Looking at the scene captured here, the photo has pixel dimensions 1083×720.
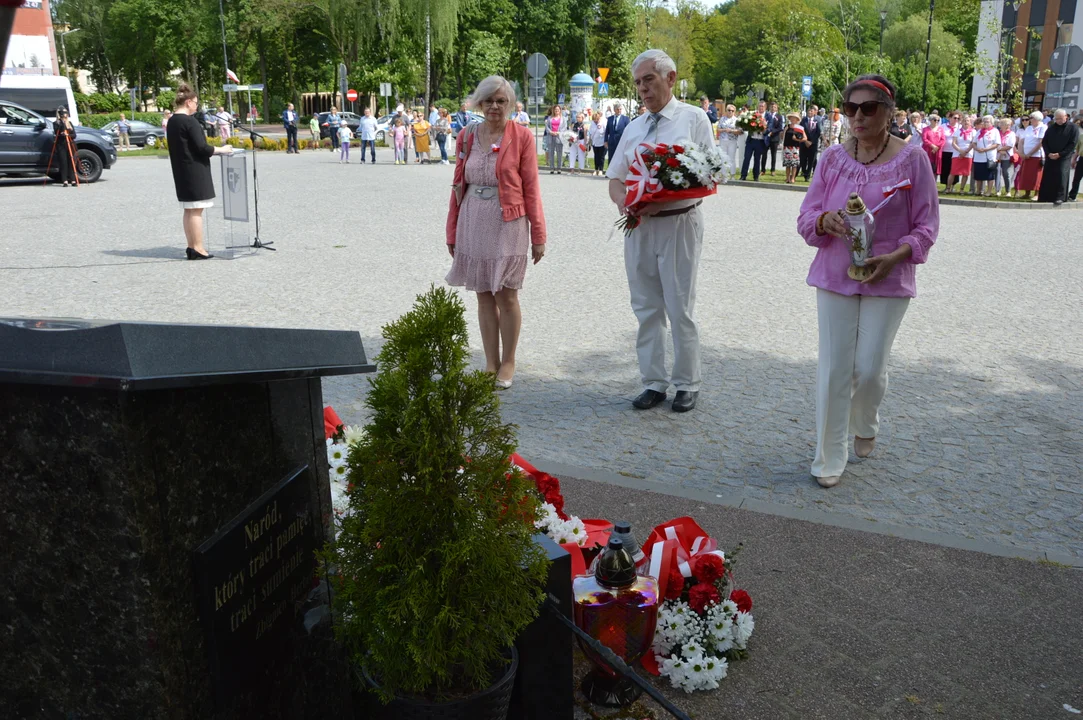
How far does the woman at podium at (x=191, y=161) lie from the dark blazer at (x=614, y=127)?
13.7 m

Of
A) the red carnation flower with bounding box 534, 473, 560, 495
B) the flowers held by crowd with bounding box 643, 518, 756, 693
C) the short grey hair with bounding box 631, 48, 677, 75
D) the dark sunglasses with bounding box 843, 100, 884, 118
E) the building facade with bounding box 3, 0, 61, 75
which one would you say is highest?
the building facade with bounding box 3, 0, 61, 75

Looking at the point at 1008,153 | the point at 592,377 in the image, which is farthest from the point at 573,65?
the point at 592,377

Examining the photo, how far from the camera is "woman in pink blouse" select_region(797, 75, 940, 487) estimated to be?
4609 millimetres

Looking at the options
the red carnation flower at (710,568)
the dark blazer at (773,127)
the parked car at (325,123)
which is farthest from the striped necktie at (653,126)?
the parked car at (325,123)

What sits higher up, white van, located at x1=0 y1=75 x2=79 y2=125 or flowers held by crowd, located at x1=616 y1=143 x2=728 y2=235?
white van, located at x1=0 y1=75 x2=79 y2=125

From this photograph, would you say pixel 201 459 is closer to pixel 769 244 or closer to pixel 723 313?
pixel 723 313

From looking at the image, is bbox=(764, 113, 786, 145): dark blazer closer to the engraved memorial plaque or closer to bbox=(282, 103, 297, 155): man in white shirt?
bbox=(282, 103, 297, 155): man in white shirt

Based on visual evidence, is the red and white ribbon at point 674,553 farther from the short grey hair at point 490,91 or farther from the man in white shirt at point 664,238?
the short grey hair at point 490,91

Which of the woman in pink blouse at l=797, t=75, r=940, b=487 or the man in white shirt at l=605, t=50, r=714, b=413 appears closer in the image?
the woman in pink blouse at l=797, t=75, r=940, b=487

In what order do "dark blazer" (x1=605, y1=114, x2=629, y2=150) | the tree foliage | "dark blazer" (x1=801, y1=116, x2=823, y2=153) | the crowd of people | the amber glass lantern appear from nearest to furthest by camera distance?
the amber glass lantern → the crowd of people → "dark blazer" (x1=605, y1=114, x2=629, y2=150) → "dark blazer" (x1=801, y1=116, x2=823, y2=153) → the tree foliage

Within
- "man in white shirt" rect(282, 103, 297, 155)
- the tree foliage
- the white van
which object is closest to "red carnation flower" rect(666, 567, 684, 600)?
the white van

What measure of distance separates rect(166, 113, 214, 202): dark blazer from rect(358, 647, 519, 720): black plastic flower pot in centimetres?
1005

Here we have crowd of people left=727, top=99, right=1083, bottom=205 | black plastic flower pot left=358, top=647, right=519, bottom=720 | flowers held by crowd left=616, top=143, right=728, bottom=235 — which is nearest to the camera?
black plastic flower pot left=358, top=647, right=519, bottom=720

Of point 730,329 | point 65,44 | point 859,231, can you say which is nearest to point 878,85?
point 859,231
